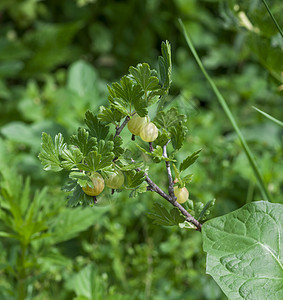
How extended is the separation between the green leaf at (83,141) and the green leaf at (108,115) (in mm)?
29

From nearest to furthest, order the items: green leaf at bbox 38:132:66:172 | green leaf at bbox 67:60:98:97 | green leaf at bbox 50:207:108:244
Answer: green leaf at bbox 38:132:66:172
green leaf at bbox 50:207:108:244
green leaf at bbox 67:60:98:97

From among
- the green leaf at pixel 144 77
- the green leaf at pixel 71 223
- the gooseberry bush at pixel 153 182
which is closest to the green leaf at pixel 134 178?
the gooseberry bush at pixel 153 182

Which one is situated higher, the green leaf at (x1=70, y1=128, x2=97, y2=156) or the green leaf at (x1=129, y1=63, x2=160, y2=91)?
the green leaf at (x1=129, y1=63, x2=160, y2=91)

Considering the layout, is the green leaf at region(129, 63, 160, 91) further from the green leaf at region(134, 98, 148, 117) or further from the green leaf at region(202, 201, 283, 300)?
the green leaf at region(202, 201, 283, 300)

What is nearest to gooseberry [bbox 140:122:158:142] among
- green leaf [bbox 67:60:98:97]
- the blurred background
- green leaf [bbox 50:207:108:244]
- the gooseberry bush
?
the gooseberry bush

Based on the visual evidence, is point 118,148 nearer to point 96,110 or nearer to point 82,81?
point 96,110

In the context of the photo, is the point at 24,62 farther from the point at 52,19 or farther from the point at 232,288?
the point at 232,288

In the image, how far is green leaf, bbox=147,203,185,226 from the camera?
0.54 metres

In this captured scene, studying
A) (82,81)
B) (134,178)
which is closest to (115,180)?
(134,178)

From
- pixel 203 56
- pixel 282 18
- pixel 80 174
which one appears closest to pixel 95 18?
pixel 203 56

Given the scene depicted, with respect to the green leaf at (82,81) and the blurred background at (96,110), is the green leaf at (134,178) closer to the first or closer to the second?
the blurred background at (96,110)

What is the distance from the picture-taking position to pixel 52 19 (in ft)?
8.45

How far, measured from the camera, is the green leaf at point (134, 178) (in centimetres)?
51

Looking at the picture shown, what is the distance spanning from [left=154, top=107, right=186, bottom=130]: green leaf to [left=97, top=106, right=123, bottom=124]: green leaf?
6 cm
